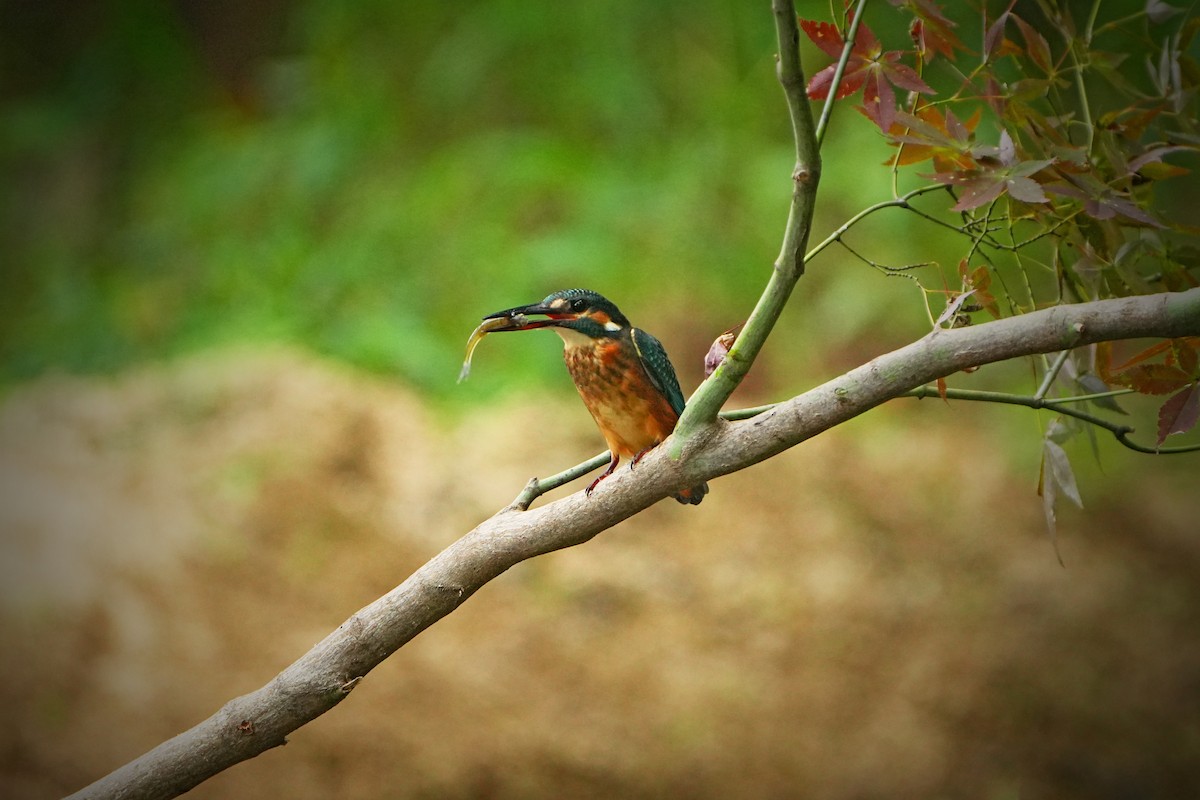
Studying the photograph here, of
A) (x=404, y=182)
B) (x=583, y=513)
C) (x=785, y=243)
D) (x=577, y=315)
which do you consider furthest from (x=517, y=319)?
(x=404, y=182)

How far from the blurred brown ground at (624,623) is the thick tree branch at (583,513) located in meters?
1.21

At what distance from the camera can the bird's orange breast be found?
3.83ft

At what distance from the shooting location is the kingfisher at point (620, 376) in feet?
3.77

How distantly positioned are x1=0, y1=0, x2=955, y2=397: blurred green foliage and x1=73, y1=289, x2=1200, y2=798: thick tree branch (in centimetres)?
151

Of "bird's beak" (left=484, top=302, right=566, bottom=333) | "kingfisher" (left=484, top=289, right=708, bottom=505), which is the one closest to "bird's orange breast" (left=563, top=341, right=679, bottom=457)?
"kingfisher" (left=484, top=289, right=708, bottom=505)

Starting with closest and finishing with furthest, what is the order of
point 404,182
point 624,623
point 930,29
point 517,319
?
point 930,29 → point 517,319 → point 624,623 → point 404,182

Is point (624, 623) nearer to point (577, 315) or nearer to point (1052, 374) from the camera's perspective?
point (577, 315)

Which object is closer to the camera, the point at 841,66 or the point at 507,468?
the point at 841,66

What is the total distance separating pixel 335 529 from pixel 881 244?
4.58 ft

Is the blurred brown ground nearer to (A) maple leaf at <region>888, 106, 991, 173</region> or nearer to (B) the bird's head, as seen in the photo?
(B) the bird's head

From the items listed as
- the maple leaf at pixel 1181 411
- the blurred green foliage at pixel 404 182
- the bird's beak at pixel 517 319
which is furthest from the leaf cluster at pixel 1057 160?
the blurred green foliage at pixel 404 182

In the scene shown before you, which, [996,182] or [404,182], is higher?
[404,182]

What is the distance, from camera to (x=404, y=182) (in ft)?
9.33

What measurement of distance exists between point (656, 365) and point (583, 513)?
0.89 feet
